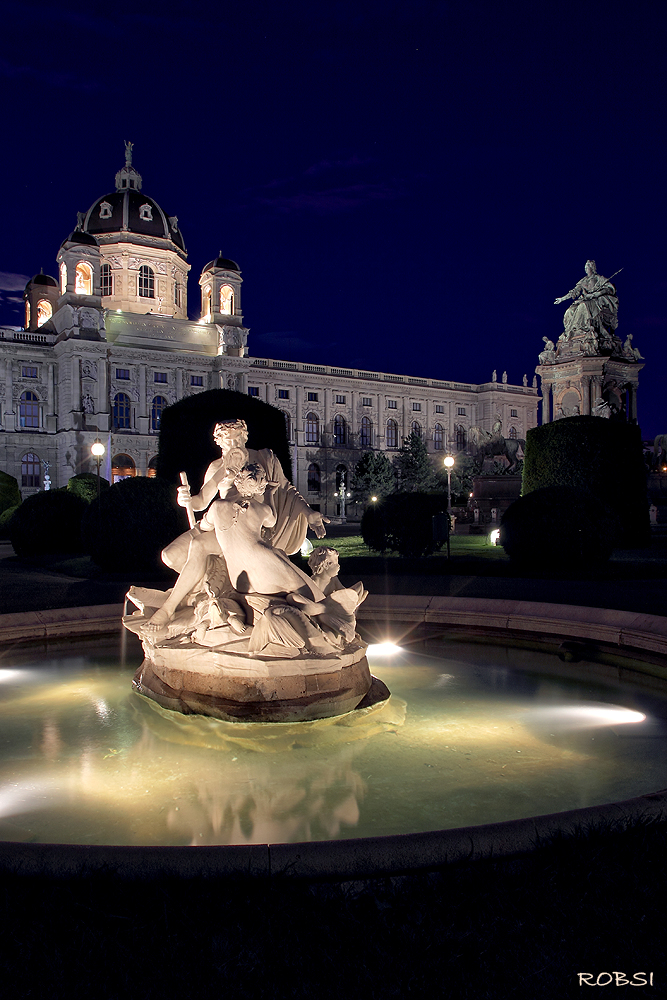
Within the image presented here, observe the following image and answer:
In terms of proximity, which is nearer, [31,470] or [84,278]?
[31,470]

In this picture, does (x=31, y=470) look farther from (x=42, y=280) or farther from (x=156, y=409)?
(x=42, y=280)

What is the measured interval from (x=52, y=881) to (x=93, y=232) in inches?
2856

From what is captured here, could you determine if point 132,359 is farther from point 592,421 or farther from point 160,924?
point 160,924

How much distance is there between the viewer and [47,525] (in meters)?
18.9

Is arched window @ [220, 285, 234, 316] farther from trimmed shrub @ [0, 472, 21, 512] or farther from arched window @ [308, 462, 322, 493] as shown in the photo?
trimmed shrub @ [0, 472, 21, 512]

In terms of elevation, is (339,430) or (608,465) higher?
(339,430)

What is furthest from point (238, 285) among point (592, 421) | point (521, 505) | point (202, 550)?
point (202, 550)

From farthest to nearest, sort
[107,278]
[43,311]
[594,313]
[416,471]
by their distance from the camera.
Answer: [107,278], [43,311], [416,471], [594,313]

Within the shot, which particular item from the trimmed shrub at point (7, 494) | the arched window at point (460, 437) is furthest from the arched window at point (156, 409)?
the arched window at point (460, 437)

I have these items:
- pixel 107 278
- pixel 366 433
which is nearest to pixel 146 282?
pixel 107 278

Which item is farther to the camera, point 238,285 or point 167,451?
point 238,285

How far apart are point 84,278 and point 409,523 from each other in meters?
50.8

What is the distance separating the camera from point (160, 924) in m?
2.02

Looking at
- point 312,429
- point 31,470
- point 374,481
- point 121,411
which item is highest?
point 121,411
